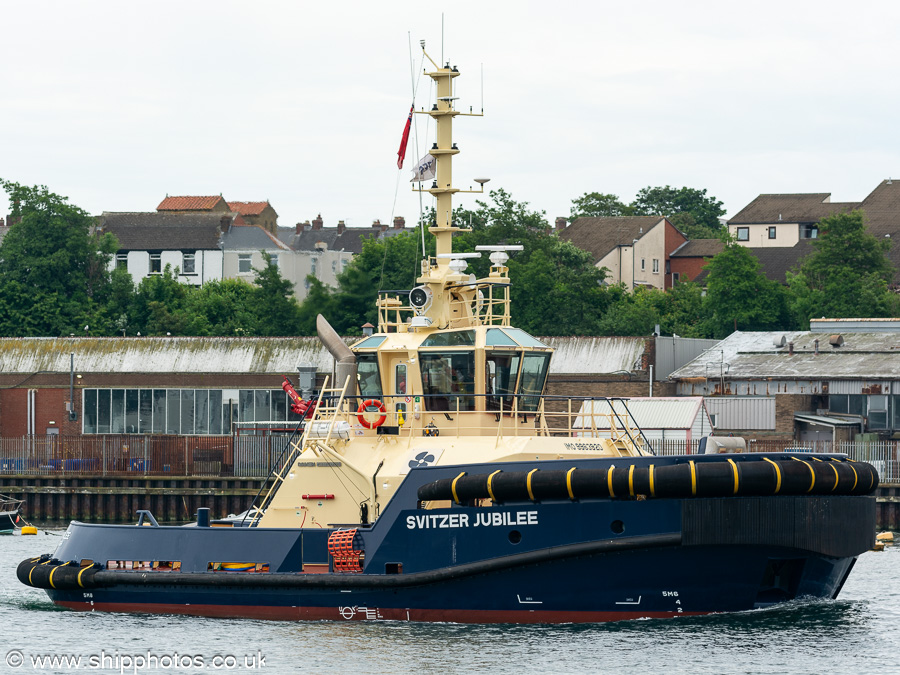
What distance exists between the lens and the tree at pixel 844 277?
63594 mm

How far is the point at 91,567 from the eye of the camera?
23.7 meters

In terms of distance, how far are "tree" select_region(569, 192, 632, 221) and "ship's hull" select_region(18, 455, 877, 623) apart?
8324cm

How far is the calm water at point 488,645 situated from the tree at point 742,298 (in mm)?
43209

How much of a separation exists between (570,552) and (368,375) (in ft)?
16.7

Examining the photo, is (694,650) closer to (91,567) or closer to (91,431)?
(91,567)

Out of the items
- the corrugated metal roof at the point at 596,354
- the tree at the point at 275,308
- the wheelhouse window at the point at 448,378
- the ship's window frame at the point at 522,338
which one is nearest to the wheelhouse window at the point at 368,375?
the wheelhouse window at the point at 448,378

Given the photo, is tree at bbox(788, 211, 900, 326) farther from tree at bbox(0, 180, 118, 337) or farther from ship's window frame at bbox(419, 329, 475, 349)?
ship's window frame at bbox(419, 329, 475, 349)

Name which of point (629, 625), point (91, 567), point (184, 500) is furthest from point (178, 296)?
point (629, 625)

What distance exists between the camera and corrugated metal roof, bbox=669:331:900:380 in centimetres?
4722

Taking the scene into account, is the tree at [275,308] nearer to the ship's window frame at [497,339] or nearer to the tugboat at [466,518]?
the tugboat at [466,518]

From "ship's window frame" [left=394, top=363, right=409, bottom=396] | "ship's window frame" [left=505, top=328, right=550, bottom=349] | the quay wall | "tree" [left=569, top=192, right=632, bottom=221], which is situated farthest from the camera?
"tree" [left=569, top=192, right=632, bottom=221]

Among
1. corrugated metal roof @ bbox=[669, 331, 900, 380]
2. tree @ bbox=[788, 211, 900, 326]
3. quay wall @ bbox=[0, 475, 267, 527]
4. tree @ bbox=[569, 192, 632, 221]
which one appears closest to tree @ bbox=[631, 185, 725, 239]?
tree @ bbox=[569, 192, 632, 221]

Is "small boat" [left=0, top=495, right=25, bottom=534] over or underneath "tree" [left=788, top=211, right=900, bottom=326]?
underneath

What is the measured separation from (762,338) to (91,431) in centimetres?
2465
